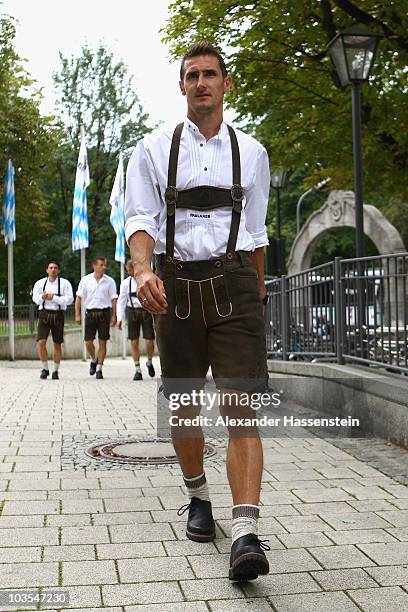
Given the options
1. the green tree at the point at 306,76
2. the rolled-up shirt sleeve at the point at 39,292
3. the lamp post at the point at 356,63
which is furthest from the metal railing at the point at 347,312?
the green tree at the point at 306,76

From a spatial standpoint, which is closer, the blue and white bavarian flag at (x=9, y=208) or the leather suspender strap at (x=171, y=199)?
the leather suspender strap at (x=171, y=199)

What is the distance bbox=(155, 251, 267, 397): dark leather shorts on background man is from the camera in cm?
367

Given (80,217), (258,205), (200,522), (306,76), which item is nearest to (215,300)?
(258,205)

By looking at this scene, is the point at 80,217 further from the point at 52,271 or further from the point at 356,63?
the point at 356,63

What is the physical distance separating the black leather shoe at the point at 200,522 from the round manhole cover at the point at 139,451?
5.76ft

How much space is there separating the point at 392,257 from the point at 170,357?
3232mm

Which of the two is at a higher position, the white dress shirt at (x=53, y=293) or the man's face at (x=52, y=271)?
the man's face at (x=52, y=271)

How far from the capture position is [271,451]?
634cm

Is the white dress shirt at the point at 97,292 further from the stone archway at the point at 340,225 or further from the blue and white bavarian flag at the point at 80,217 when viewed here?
the stone archway at the point at 340,225

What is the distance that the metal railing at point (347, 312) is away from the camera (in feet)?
21.8

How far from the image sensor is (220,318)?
367 cm

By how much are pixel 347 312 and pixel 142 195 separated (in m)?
4.58

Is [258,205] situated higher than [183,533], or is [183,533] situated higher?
[258,205]

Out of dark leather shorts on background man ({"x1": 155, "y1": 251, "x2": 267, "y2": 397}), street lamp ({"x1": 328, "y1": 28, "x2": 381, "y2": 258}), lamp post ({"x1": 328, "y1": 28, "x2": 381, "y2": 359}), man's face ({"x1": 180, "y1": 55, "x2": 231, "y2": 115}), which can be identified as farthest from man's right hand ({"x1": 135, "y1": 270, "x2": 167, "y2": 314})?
street lamp ({"x1": 328, "y1": 28, "x2": 381, "y2": 258})
